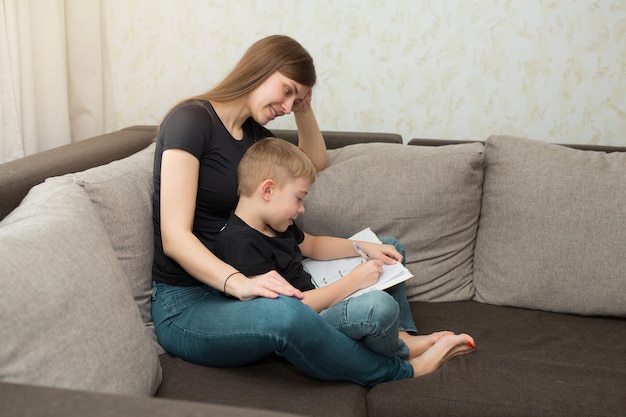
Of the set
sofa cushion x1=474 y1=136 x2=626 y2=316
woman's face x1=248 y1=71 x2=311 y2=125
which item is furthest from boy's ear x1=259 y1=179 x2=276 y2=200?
sofa cushion x1=474 y1=136 x2=626 y2=316

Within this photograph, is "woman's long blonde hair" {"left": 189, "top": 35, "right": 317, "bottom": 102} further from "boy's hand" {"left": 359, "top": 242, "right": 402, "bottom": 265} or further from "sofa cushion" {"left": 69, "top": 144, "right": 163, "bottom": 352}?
"boy's hand" {"left": 359, "top": 242, "right": 402, "bottom": 265}

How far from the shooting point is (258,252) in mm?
1664

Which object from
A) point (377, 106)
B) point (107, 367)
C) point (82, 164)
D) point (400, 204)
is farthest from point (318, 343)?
point (377, 106)

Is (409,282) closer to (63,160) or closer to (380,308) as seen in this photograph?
(380,308)

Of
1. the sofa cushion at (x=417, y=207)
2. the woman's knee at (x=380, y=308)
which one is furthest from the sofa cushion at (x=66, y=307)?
the sofa cushion at (x=417, y=207)

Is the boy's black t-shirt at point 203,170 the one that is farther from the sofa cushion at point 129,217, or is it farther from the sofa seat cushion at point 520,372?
the sofa seat cushion at point 520,372

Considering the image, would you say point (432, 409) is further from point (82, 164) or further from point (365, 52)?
point (365, 52)

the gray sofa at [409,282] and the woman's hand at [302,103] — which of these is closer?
the gray sofa at [409,282]

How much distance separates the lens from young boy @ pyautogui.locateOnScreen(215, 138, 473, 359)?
159 centimetres

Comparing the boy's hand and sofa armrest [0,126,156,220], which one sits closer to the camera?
→ sofa armrest [0,126,156,220]

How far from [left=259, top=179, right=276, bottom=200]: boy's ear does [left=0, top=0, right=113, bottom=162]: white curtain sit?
0.95m

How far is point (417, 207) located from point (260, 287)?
693 millimetres

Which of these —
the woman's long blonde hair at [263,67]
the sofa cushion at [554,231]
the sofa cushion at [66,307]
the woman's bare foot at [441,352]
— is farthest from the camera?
the sofa cushion at [554,231]

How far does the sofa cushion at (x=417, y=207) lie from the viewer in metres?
2.06
